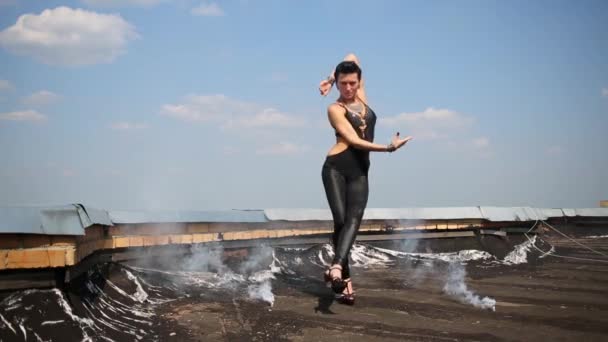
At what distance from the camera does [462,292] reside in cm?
484

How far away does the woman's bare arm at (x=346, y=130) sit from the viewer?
4500 millimetres

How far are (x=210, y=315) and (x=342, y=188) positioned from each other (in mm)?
1630

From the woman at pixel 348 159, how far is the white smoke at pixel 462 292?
101cm

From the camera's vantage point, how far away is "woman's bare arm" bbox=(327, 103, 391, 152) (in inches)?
177

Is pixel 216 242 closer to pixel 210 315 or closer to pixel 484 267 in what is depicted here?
pixel 210 315

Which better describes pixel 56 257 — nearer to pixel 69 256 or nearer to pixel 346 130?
pixel 69 256

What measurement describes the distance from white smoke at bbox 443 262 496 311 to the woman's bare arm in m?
1.48

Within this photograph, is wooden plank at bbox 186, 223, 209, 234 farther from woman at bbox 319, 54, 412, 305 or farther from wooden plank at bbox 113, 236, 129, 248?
woman at bbox 319, 54, 412, 305

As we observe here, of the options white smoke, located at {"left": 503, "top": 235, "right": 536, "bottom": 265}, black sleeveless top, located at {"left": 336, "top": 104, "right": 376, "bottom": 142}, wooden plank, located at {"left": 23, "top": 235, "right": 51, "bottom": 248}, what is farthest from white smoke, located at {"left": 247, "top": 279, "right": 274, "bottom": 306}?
white smoke, located at {"left": 503, "top": 235, "right": 536, "bottom": 265}

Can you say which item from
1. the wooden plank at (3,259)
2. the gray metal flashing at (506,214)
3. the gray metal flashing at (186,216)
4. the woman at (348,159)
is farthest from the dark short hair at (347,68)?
the gray metal flashing at (506,214)

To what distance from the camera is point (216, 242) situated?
20.3 feet

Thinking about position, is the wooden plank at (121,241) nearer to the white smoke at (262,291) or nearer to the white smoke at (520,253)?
the white smoke at (262,291)

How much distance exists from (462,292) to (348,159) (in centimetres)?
166

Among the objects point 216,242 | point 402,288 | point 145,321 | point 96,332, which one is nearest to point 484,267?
point 402,288
